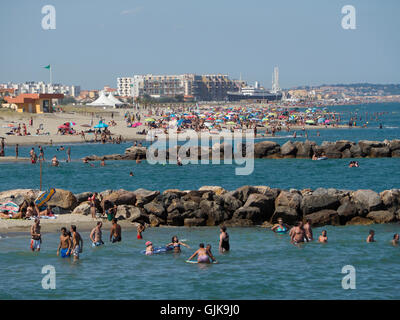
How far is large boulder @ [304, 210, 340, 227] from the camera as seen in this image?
2800 centimetres

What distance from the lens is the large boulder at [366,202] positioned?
28694 mm

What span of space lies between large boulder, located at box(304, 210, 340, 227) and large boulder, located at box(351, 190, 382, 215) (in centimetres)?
119

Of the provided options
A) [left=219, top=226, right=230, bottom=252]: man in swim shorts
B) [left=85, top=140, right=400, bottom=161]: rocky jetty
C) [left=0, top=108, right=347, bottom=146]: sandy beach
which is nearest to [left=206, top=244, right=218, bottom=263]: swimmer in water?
[left=219, top=226, right=230, bottom=252]: man in swim shorts

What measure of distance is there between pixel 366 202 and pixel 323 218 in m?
2.21

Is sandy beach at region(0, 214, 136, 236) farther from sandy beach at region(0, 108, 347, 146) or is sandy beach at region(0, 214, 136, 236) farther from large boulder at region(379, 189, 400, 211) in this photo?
sandy beach at region(0, 108, 347, 146)

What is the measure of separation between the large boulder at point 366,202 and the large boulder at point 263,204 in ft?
12.3

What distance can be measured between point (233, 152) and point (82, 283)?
40.7 meters

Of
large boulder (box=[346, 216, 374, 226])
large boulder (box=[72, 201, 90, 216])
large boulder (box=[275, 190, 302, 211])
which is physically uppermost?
large boulder (box=[275, 190, 302, 211])

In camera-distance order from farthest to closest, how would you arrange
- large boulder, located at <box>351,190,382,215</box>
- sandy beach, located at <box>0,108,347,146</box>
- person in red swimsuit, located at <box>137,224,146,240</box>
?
sandy beach, located at <box>0,108,347,146</box> → large boulder, located at <box>351,190,382,215</box> → person in red swimsuit, located at <box>137,224,146,240</box>

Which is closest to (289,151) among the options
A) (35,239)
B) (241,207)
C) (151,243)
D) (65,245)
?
(241,207)

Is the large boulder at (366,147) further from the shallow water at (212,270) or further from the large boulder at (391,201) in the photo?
the shallow water at (212,270)

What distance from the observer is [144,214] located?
27953 mm
